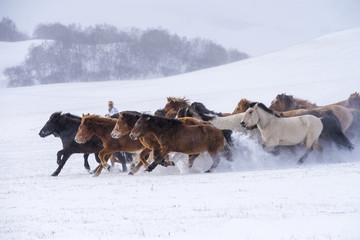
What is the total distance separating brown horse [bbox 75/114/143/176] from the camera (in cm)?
1145

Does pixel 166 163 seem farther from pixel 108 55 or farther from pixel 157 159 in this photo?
pixel 108 55

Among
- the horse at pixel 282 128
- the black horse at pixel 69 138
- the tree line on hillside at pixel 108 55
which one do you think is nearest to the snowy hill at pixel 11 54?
the tree line on hillside at pixel 108 55

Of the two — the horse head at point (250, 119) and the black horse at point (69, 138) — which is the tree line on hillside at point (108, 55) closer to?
the black horse at point (69, 138)

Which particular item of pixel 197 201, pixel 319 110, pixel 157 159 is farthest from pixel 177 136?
pixel 319 110

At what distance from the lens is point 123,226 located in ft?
18.0

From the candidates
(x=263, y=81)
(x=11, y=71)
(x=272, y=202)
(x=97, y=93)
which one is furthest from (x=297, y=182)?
(x=11, y=71)

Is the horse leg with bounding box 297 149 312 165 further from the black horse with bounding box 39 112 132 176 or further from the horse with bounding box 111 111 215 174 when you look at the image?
the black horse with bounding box 39 112 132 176

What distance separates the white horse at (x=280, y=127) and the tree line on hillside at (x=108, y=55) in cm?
7020

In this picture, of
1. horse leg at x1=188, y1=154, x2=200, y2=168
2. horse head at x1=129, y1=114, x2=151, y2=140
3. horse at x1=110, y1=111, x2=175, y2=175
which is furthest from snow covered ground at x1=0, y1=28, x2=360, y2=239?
horse head at x1=129, y1=114, x2=151, y2=140

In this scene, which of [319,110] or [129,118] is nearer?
[129,118]

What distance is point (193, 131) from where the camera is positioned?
10750mm

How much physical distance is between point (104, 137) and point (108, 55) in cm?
9676

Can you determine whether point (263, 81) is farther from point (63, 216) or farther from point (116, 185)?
point (63, 216)

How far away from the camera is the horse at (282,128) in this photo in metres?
11.4
